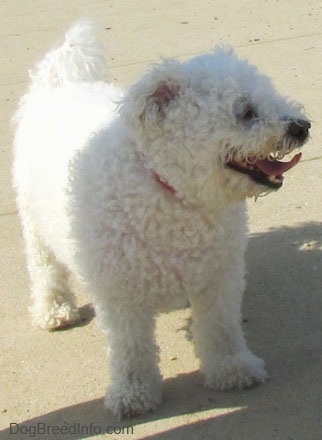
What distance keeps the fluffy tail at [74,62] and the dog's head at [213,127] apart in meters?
1.25

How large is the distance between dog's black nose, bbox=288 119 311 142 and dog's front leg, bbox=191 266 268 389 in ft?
2.30

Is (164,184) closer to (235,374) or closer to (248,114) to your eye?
(248,114)

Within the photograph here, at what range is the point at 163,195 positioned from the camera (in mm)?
3662

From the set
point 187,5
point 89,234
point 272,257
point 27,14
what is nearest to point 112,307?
point 89,234

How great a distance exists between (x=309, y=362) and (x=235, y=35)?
5.05 meters

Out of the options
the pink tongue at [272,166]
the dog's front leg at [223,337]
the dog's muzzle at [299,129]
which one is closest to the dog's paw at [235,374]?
the dog's front leg at [223,337]

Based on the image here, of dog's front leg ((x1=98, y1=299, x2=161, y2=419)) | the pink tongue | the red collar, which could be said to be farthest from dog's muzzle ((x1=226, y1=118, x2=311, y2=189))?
dog's front leg ((x1=98, y1=299, x2=161, y2=419))

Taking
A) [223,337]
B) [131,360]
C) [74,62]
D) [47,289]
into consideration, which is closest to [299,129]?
[223,337]

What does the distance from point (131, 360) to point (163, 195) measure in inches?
29.2

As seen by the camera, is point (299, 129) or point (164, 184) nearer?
point (299, 129)

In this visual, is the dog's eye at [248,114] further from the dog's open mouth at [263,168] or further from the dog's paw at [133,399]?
the dog's paw at [133,399]

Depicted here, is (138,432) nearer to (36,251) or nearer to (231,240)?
(231,240)

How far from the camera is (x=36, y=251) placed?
4.77m

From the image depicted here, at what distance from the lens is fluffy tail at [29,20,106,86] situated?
4.77m
